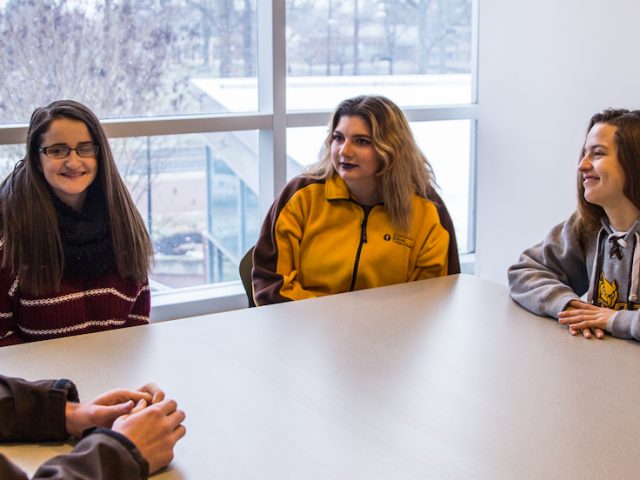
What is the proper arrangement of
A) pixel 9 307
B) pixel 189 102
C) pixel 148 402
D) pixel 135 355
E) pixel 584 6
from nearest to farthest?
pixel 148 402
pixel 135 355
pixel 9 307
pixel 584 6
pixel 189 102

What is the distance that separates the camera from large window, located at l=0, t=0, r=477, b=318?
331cm

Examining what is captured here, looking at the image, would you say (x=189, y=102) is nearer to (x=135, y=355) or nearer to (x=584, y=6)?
(x=584, y=6)

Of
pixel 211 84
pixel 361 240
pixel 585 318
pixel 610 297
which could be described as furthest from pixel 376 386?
pixel 211 84

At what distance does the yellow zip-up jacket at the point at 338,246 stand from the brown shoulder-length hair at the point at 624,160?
0.51 m

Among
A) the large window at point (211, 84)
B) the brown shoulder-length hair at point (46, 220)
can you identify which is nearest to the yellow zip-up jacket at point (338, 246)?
the brown shoulder-length hair at point (46, 220)

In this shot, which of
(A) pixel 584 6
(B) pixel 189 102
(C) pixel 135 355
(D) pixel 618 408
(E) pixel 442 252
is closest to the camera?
(D) pixel 618 408

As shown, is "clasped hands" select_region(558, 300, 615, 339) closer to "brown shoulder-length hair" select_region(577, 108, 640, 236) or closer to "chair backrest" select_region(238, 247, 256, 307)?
"brown shoulder-length hair" select_region(577, 108, 640, 236)

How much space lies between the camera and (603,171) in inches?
89.7

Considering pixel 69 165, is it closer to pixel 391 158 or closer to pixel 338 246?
pixel 338 246

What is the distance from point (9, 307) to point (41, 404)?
2.74 feet

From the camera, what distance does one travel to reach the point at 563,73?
11.7 feet

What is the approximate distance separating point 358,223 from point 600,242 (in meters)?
0.75

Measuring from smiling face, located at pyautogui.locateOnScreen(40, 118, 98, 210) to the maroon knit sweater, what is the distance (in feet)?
0.71

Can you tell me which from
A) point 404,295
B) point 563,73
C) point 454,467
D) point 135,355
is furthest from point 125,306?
point 563,73
